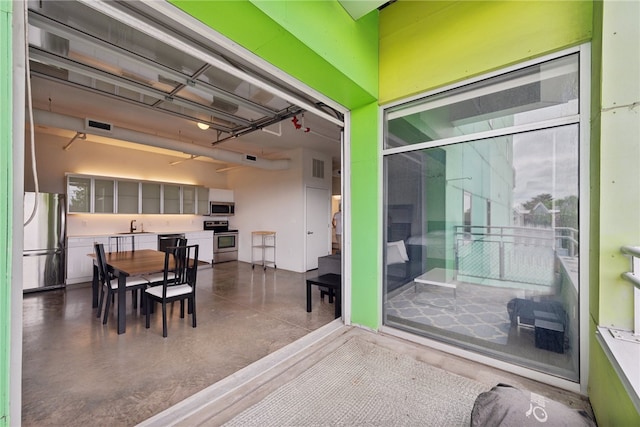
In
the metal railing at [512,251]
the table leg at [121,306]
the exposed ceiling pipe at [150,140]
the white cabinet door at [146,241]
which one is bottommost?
the table leg at [121,306]

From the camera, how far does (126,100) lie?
342 cm

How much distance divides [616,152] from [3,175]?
3381 millimetres

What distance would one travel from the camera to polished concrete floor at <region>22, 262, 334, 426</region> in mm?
1897

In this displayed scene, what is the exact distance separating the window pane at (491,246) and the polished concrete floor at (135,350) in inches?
57.2

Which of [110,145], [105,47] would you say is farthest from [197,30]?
[110,145]

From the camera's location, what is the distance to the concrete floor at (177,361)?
1.84 m

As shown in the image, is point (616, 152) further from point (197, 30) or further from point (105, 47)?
point (105, 47)

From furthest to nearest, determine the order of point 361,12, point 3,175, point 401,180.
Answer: point 401,180 < point 361,12 < point 3,175

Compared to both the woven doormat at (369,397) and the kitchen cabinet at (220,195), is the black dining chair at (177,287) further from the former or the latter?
the kitchen cabinet at (220,195)

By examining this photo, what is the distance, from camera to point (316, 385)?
2057 millimetres

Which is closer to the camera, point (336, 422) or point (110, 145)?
point (336, 422)

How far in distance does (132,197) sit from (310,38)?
6241 mm

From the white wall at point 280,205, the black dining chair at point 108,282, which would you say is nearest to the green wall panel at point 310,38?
the black dining chair at point 108,282

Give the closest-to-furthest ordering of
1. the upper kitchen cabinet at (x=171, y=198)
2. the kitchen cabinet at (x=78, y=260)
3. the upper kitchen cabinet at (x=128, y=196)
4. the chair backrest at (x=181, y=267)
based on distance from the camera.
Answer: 1. the chair backrest at (x=181, y=267)
2. the kitchen cabinet at (x=78, y=260)
3. the upper kitchen cabinet at (x=128, y=196)
4. the upper kitchen cabinet at (x=171, y=198)
